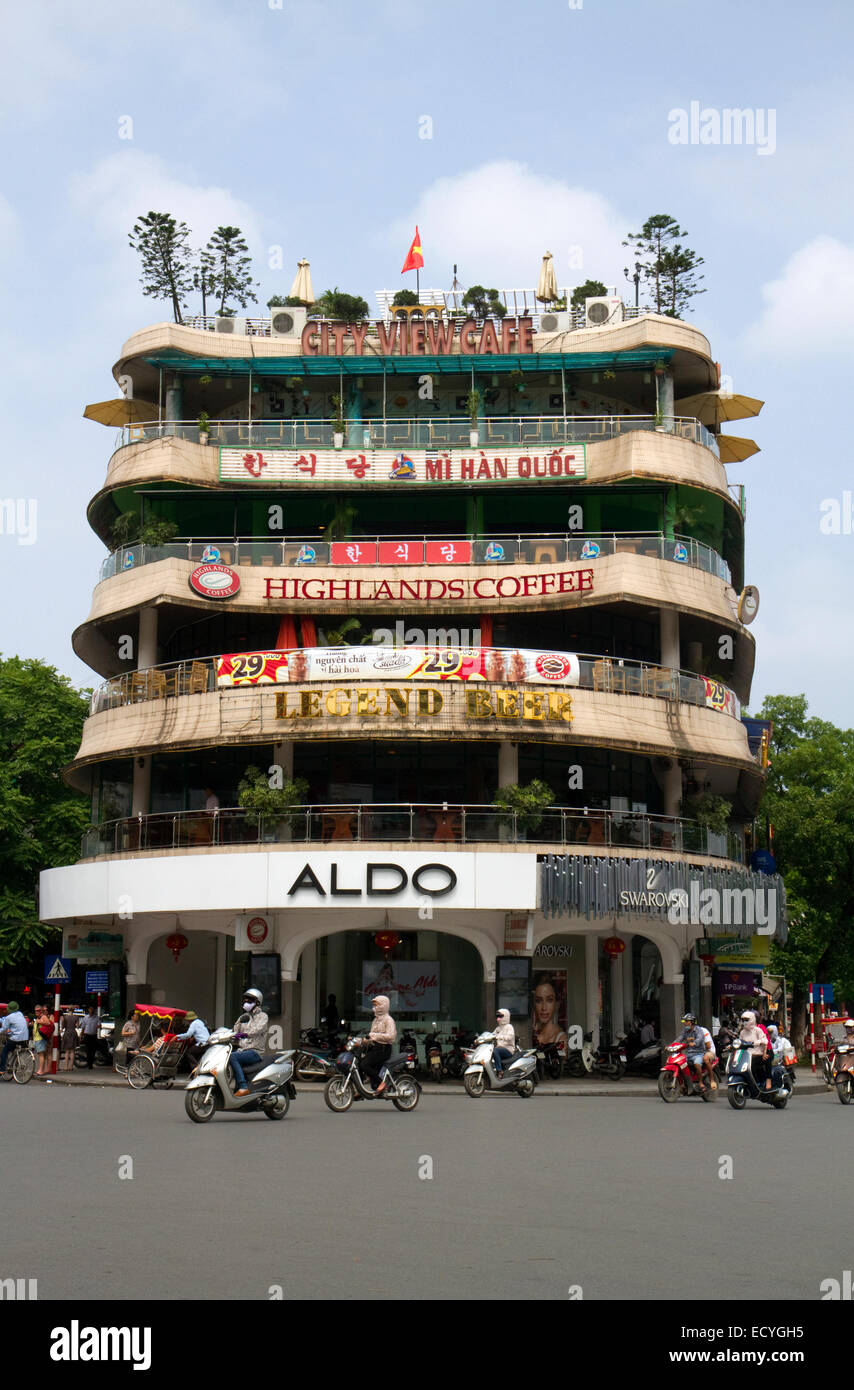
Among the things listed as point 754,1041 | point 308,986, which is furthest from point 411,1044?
point 754,1041

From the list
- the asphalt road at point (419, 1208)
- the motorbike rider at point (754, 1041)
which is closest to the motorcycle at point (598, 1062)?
the motorbike rider at point (754, 1041)

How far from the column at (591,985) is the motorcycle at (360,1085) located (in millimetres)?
14920

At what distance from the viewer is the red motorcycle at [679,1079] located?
27469mm

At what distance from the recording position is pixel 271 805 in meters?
35.3

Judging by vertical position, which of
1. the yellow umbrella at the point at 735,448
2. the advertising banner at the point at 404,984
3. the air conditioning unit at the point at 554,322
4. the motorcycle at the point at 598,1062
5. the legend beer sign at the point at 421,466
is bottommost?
the motorcycle at the point at 598,1062

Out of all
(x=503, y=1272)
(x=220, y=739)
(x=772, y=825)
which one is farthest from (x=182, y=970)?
(x=503, y=1272)

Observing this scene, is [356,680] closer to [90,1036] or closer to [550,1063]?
[550,1063]

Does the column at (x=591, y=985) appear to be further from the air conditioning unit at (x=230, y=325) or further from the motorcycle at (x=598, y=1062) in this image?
the air conditioning unit at (x=230, y=325)

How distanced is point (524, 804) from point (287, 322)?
16946mm

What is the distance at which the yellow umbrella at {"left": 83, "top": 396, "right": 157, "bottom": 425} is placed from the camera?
45250mm

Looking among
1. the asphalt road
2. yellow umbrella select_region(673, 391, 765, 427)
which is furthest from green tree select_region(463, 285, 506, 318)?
the asphalt road

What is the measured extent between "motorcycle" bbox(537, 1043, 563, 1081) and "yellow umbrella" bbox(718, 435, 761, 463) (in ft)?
69.1

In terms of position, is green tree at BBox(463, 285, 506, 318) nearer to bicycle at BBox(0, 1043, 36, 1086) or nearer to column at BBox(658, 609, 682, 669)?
column at BBox(658, 609, 682, 669)
